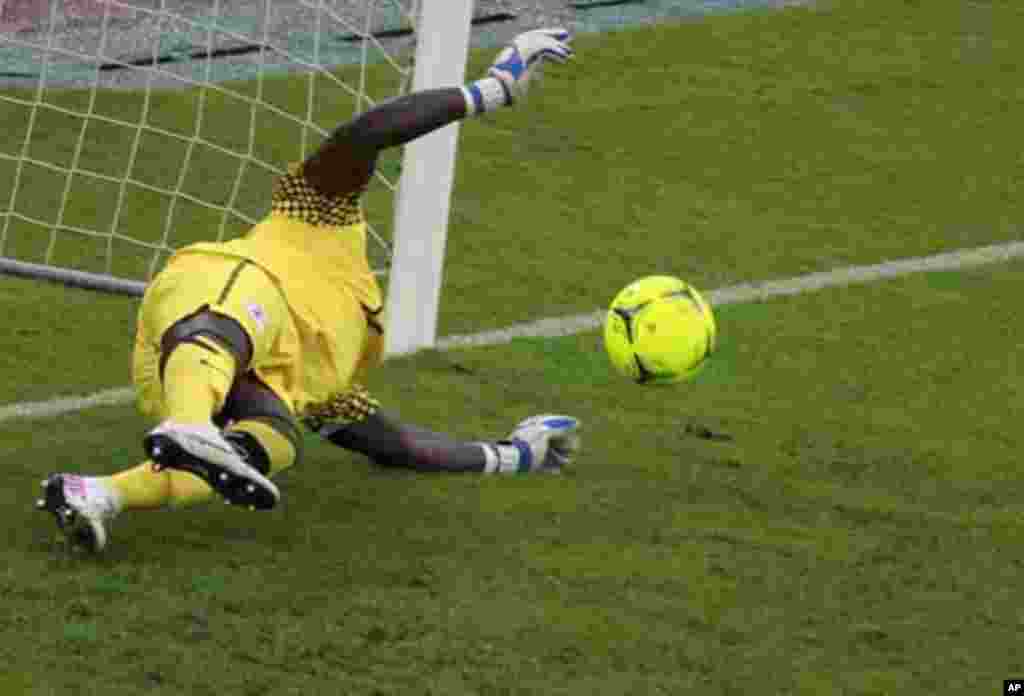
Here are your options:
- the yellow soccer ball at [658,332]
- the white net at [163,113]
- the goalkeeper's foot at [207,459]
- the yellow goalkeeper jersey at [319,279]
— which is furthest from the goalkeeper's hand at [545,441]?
the white net at [163,113]

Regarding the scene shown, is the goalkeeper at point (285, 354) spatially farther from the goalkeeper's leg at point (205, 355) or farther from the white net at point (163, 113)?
the white net at point (163, 113)

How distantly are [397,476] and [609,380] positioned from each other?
1.17 meters

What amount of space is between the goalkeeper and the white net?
166 cm

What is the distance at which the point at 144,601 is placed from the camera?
543cm

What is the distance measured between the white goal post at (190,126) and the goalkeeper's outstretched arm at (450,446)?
1041 mm

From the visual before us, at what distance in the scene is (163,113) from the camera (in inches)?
380

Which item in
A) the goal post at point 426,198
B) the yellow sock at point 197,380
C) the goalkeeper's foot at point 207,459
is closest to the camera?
the goalkeeper's foot at point 207,459

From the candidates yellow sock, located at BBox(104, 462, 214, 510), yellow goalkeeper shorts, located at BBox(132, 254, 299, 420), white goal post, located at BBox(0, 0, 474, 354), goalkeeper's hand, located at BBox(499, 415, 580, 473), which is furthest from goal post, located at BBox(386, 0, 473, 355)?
yellow sock, located at BBox(104, 462, 214, 510)

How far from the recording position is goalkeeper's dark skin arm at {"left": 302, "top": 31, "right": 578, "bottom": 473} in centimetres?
612

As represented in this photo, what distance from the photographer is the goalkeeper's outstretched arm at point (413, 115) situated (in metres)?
6.11

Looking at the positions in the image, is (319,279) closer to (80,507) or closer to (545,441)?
(545,441)

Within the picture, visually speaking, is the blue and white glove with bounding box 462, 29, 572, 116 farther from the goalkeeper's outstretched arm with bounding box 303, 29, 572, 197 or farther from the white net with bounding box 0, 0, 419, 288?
the white net with bounding box 0, 0, 419, 288

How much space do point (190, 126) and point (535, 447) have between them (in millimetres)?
3357

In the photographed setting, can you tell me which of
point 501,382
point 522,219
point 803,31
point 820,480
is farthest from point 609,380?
point 803,31
